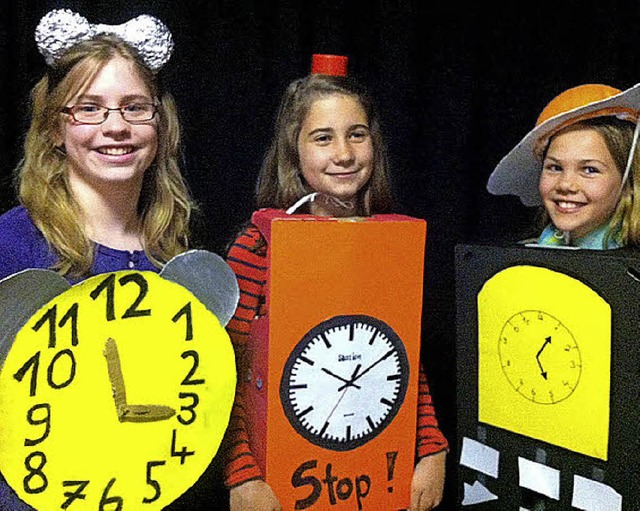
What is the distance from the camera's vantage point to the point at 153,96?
1.25 meters

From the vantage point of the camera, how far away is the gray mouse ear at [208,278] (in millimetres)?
1143

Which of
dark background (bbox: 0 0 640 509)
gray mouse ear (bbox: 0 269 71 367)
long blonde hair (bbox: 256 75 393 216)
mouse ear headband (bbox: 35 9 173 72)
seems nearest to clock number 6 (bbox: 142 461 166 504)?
gray mouse ear (bbox: 0 269 71 367)

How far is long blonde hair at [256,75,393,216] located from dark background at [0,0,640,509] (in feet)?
0.73

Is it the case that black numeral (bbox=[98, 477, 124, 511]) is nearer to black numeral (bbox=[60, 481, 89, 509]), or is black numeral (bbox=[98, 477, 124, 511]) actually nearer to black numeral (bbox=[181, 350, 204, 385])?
black numeral (bbox=[60, 481, 89, 509])

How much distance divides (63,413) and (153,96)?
1.65ft

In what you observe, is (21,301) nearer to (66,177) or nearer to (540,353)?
(66,177)

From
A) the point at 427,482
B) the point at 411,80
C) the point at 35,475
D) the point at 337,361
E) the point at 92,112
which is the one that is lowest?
the point at 427,482

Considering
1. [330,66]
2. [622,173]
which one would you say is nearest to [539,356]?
[622,173]

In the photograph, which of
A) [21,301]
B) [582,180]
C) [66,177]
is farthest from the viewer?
[582,180]

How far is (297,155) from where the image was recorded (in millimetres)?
1398

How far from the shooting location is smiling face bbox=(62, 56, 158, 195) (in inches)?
46.4

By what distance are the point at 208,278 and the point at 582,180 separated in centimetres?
67

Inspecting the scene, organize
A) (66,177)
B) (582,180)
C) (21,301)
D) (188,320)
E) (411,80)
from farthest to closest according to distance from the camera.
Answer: (411,80)
(582,180)
(66,177)
(188,320)
(21,301)

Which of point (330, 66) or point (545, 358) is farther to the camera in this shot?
point (330, 66)
